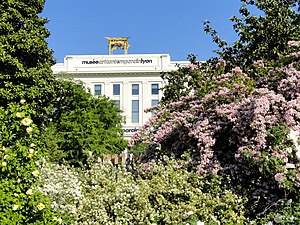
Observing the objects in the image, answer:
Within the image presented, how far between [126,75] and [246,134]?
42.1 metres

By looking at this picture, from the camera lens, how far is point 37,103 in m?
19.5

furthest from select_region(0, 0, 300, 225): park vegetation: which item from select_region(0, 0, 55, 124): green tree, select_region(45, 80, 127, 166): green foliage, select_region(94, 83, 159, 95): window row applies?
select_region(94, 83, 159, 95): window row

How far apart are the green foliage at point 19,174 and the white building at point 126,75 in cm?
4170

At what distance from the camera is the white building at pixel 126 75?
47.1m

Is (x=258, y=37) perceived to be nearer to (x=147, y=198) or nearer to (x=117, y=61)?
(x=147, y=198)

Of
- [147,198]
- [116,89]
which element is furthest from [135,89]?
[147,198]

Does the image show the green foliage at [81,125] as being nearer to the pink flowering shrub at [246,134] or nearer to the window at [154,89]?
the window at [154,89]

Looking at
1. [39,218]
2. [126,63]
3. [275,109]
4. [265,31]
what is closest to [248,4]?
[265,31]

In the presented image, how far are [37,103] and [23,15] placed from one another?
381 cm

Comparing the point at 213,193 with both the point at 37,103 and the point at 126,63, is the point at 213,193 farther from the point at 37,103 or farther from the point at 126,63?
the point at 126,63

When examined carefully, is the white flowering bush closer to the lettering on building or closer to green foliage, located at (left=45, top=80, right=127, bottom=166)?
green foliage, located at (left=45, top=80, right=127, bottom=166)

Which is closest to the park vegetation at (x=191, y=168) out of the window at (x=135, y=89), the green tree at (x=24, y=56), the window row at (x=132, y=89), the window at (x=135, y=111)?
the green tree at (x=24, y=56)

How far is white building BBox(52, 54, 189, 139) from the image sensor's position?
154 ft

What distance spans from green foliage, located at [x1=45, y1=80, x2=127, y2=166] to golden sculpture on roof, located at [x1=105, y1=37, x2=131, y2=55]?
1849cm
